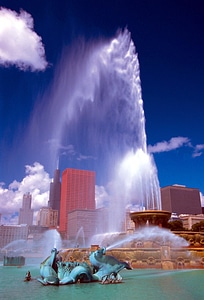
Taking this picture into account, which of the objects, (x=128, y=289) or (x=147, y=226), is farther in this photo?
(x=147, y=226)

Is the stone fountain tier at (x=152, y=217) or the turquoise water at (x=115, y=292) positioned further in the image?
the stone fountain tier at (x=152, y=217)

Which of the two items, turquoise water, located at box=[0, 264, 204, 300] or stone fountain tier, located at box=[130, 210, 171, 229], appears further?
stone fountain tier, located at box=[130, 210, 171, 229]

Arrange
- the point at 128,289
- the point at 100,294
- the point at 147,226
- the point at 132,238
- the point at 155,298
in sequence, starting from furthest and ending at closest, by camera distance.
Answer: the point at 147,226
the point at 132,238
the point at 128,289
the point at 100,294
the point at 155,298

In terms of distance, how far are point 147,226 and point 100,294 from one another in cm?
4516

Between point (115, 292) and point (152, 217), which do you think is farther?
point (152, 217)

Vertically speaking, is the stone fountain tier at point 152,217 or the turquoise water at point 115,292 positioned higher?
the stone fountain tier at point 152,217

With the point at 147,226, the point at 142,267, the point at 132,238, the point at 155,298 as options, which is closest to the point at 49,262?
the point at 155,298

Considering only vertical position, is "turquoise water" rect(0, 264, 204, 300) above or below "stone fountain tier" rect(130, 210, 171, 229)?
below

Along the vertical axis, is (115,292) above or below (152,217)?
below

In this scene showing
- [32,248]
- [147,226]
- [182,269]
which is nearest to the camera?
[182,269]

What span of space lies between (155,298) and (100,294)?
13.6 ft

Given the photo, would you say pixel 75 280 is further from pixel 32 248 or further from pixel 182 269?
pixel 32 248

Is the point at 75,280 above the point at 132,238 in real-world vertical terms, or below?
below

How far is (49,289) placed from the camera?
79.7 feet
